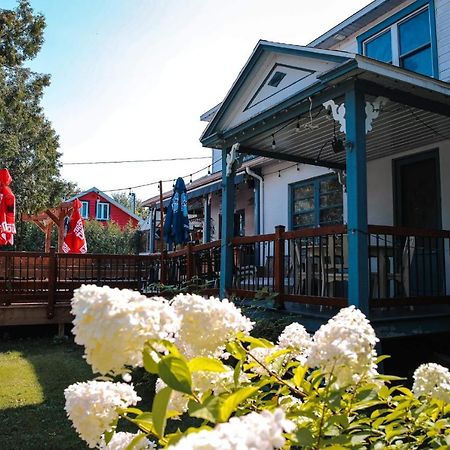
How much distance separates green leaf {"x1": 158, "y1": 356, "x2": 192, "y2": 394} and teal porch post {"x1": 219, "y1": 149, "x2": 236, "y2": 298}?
6.12m

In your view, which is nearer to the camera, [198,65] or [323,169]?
[323,169]

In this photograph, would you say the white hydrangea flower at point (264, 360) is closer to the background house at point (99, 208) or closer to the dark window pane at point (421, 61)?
the dark window pane at point (421, 61)

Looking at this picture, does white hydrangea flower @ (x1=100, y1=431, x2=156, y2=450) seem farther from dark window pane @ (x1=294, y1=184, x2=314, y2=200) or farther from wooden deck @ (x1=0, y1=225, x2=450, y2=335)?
dark window pane @ (x1=294, y1=184, x2=314, y2=200)

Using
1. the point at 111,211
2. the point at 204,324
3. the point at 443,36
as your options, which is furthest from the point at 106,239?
the point at 204,324

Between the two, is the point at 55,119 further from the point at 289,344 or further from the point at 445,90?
the point at 289,344

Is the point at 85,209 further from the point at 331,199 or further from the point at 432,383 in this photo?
the point at 432,383

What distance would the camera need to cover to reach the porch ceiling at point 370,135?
21.0ft

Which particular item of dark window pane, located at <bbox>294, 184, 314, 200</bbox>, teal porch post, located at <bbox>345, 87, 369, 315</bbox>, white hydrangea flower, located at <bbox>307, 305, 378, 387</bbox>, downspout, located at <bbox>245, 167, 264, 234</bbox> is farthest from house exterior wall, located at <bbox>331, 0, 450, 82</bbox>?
white hydrangea flower, located at <bbox>307, 305, 378, 387</bbox>

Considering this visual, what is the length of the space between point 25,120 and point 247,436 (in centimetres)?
1795

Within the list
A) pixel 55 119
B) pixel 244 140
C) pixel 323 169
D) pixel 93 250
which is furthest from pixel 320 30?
pixel 93 250

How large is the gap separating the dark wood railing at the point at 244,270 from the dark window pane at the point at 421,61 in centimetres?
303

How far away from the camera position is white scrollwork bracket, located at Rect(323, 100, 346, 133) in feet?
17.2

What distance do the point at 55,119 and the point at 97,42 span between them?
7.77m

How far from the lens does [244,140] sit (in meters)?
7.27
